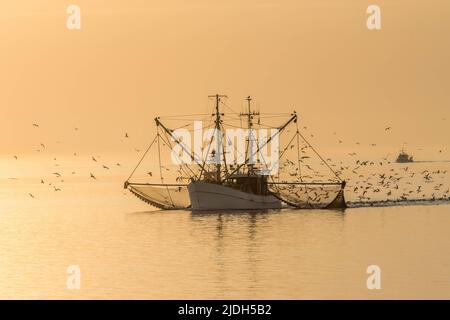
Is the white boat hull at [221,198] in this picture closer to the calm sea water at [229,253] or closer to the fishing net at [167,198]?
the calm sea water at [229,253]

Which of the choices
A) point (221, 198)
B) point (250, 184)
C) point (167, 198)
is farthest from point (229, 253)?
point (167, 198)

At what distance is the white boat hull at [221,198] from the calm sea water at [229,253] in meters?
1.71

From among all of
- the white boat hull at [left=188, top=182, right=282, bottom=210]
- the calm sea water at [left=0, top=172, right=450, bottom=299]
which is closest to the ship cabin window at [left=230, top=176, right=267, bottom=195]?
the white boat hull at [left=188, top=182, right=282, bottom=210]

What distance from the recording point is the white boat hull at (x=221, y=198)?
12938cm

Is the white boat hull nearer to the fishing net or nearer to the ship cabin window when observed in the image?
the ship cabin window

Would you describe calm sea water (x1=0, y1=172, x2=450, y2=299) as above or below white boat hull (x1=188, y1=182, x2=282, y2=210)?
below

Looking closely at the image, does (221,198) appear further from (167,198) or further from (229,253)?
(229,253)

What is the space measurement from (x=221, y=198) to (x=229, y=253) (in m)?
33.7

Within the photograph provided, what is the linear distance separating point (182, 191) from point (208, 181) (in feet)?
48.3

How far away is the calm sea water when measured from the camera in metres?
77.2

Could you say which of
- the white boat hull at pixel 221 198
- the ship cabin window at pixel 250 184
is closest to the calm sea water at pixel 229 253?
the white boat hull at pixel 221 198

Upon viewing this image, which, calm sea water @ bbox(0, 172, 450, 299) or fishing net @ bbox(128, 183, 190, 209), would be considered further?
fishing net @ bbox(128, 183, 190, 209)

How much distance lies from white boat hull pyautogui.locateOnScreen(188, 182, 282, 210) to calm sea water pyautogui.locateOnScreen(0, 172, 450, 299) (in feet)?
5.62

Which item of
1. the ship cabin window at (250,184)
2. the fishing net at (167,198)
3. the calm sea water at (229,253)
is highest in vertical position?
the ship cabin window at (250,184)
